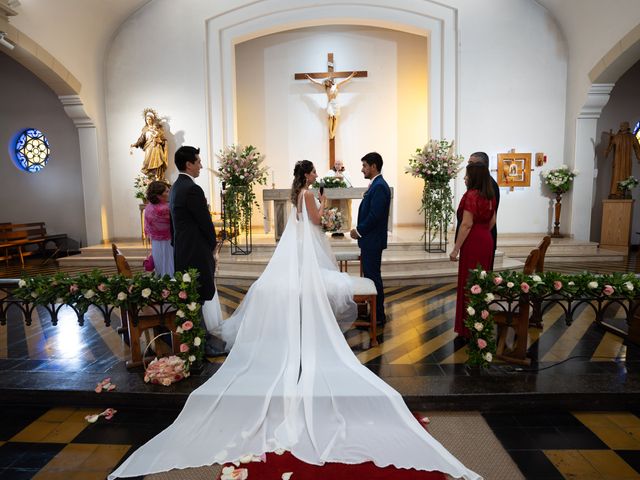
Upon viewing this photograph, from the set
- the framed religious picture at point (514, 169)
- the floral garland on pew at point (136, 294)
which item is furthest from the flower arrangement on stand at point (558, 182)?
the floral garland on pew at point (136, 294)

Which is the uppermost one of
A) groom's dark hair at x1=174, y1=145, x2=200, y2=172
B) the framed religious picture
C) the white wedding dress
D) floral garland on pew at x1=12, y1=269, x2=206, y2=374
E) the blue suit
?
the framed religious picture

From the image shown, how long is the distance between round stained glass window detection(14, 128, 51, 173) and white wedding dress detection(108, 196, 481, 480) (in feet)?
32.8

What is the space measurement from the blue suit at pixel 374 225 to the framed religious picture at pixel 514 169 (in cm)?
704

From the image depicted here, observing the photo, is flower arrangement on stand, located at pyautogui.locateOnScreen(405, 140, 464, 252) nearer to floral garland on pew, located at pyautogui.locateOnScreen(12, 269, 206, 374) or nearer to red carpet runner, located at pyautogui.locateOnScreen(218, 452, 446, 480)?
floral garland on pew, located at pyautogui.locateOnScreen(12, 269, 206, 374)

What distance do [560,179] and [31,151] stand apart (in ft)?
43.7

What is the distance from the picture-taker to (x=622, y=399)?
3.10 m

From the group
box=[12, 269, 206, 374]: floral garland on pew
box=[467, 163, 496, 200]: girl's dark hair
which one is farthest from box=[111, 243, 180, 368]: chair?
box=[467, 163, 496, 200]: girl's dark hair

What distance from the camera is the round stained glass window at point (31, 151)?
36.4ft

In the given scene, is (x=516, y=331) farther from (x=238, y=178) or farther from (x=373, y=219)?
(x=238, y=178)

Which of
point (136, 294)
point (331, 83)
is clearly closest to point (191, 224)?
point (136, 294)

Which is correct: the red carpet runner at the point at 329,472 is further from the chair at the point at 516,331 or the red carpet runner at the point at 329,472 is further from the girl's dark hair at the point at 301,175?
the girl's dark hair at the point at 301,175

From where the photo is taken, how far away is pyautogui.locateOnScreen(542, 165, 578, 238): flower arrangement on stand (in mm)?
9758

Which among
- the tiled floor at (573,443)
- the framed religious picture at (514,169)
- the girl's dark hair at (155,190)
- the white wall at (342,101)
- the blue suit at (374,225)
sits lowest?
the tiled floor at (573,443)

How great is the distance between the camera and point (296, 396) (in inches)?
114
